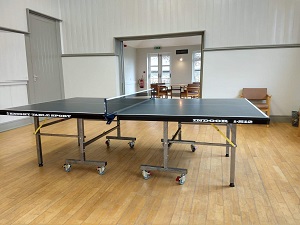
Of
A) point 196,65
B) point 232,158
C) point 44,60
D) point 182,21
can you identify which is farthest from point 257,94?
point 196,65

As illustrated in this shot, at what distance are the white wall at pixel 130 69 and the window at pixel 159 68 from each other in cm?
102

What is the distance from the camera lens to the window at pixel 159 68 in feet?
44.4

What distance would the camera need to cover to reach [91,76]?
685 centimetres

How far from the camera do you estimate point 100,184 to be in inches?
99.3

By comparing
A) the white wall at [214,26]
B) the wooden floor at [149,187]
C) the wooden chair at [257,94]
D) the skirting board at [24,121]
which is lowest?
the wooden floor at [149,187]

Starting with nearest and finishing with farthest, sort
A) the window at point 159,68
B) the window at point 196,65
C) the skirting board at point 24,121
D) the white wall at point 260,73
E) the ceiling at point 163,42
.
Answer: the skirting board at point 24,121 → the white wall at point 260,73 → the ceiling at point 163,42 → the window at point 196,65 → the window at point 159,68

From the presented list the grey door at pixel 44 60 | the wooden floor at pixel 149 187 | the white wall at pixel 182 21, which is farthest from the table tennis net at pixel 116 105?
the grey door at pixel 44 60

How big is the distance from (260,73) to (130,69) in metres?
8.64

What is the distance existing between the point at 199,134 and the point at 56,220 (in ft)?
10.6

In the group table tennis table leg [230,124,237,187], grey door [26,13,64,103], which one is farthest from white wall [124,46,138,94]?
table tennis table leg [230,124,237,187]

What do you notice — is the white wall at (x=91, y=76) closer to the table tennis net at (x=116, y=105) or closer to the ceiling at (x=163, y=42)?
the table tennis net at (x=116, y=105)

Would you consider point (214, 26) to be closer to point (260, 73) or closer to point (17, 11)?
point (260, 73)

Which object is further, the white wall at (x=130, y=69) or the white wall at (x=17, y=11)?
the white wall at (x=130, y=69)

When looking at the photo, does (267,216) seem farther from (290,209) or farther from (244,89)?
(244,89)
